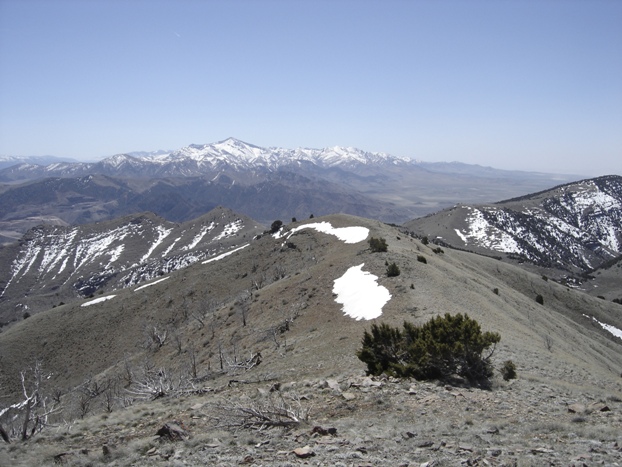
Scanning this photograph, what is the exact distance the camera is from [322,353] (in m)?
24.2

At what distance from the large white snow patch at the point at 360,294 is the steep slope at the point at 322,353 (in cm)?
32

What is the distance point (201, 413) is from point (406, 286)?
2310cm

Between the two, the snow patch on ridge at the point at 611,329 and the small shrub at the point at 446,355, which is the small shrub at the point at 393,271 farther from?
the snow patch on ridge at the point at 611,329

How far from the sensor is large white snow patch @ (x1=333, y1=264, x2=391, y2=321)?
31016 mm

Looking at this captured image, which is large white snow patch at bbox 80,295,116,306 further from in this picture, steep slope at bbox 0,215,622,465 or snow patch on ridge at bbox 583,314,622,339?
snow patch on ridge at bbox 583,314,622,339

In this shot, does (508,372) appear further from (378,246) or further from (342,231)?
(342,231)

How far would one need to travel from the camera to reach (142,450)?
1206 cm

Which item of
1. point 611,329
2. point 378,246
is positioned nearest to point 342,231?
point 378,246

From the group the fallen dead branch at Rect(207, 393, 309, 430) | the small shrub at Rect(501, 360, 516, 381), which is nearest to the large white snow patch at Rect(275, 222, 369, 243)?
the small shrub at Rect(501, 360, 516, 381)

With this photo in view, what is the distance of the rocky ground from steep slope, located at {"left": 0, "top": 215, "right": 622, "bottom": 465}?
87 millimetres

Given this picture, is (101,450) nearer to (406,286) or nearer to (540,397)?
Result: (540,397)

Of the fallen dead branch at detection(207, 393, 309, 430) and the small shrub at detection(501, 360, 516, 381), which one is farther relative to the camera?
the small shrub at detection(501, 360, 516, 381)

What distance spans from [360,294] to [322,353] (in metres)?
11.6

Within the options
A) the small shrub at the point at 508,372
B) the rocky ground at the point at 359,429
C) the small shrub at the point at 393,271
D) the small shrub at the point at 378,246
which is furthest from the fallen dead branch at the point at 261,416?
the small shrub at the point at 378,246
